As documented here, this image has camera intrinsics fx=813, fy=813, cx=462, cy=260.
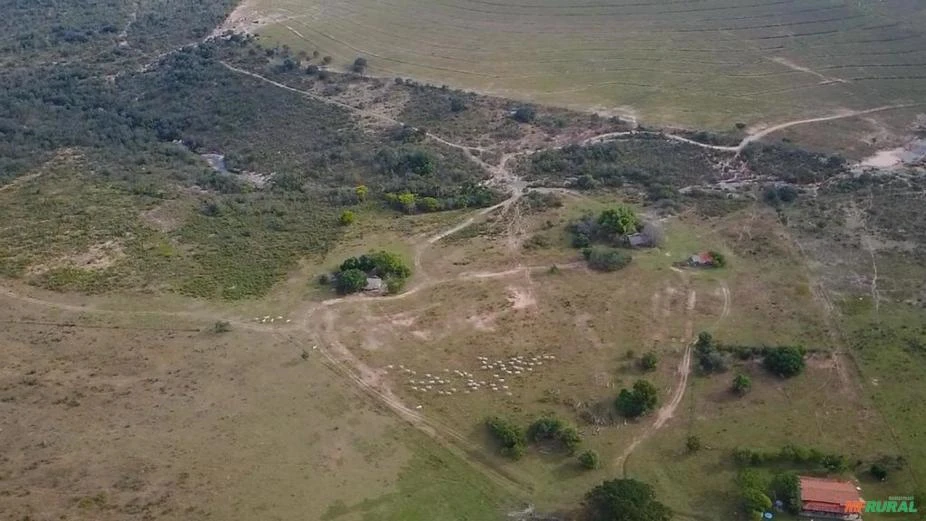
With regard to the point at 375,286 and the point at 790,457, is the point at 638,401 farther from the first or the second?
the point at 375,286

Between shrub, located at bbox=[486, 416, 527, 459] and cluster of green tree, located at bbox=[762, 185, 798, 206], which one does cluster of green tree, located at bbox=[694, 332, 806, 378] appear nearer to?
shrub, located at bbox=[486, 416, 527, 459]

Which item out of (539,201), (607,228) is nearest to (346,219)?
(539,201)

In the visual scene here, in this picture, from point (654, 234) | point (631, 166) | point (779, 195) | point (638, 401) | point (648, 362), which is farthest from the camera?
point (631, 166)

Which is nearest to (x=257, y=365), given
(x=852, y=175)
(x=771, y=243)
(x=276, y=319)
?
(x=276, y=319)

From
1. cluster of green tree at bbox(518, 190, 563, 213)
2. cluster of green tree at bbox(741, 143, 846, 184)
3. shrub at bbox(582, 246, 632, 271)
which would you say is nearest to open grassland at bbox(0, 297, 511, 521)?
shrub at bbox(582, 246, 632, 271)

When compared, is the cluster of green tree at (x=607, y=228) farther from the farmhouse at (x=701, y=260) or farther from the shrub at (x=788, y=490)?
the shrub at (x=788, y=490)

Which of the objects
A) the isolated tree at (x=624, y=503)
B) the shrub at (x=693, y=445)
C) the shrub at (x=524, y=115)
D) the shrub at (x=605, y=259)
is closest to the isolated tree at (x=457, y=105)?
the shrub at (x=524, y=115)

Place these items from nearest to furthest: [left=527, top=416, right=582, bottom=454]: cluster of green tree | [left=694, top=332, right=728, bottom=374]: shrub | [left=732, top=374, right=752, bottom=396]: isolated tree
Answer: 1. [left=527, top=416, right=582, bottom=454]: cluster of green tree
2. [left=732, top=374, right=752, bottom=396]: isolated tree
3. [left=694, top=332, right=728, bottom=374]: shrub
